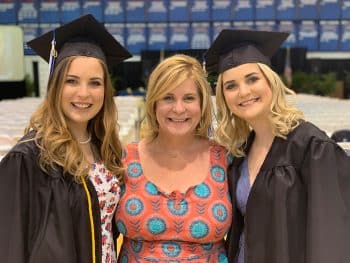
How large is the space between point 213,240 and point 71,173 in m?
0.60

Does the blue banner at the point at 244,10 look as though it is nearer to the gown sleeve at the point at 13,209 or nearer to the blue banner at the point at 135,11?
the blue banner at the point at 135,11

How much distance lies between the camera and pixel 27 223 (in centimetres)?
170

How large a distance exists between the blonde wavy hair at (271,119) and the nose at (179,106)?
19cm

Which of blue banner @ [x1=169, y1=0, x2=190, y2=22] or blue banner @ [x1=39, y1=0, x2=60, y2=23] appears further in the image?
blue banner @ [x1=169, y1=0, x2=190, y2=22]

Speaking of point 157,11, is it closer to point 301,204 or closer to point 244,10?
point 244,10

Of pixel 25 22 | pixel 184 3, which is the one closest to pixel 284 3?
pixel 184 3

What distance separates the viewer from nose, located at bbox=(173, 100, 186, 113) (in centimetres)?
195

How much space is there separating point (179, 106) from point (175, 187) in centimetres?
32

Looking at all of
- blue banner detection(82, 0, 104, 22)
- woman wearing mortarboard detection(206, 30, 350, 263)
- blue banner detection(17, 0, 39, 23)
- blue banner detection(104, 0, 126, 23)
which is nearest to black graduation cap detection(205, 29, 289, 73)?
woman wearing mortarboard detection(206, 30, 350, 263)

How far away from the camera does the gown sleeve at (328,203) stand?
1.75 m

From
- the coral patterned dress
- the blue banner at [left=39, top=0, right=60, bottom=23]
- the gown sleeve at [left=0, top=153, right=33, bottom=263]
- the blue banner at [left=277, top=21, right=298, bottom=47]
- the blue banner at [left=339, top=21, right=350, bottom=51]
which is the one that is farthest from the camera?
the blue banner at [left=339, top=21, right=350, bottom=51]

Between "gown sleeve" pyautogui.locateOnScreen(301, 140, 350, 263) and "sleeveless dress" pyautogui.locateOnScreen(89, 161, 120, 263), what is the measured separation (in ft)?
2.37

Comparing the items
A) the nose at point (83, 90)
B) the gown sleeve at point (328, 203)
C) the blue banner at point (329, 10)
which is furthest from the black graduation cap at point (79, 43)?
the blue banner at point (329, 10)

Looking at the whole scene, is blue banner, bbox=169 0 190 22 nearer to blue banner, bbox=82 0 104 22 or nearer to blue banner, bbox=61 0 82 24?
blue banner, bbox=82 0 104 22
